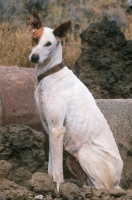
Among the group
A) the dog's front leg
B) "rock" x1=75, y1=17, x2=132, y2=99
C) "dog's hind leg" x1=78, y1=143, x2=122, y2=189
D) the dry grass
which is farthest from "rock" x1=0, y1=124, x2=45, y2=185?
the dry grass

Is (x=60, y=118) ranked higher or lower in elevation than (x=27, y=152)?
higher

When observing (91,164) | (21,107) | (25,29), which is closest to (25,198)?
(91,164)

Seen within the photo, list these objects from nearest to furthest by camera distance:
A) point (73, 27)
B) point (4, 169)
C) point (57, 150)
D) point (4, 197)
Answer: point (4, 197) → point (4, 169) → point (57, 150) → point (73, 27)

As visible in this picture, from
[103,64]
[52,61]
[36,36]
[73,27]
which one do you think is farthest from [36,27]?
[73,27]

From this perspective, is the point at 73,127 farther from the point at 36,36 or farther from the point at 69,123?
the point at 36,36

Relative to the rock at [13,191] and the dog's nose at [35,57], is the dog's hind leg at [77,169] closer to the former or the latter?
the rock at [13,191]

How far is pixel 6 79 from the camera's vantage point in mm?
8312

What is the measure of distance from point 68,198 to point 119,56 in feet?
17.6

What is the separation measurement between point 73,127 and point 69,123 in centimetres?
6

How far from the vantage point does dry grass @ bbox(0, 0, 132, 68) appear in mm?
13562

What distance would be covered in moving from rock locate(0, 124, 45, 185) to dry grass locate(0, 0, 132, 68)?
569 cm

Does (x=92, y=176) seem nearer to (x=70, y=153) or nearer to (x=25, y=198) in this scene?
(x=70, y=153)

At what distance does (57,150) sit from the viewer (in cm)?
670

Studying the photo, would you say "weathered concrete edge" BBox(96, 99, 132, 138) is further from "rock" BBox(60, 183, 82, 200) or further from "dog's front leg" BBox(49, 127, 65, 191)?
"rock" BBox(60, 183, 82, 200)
